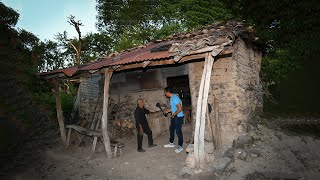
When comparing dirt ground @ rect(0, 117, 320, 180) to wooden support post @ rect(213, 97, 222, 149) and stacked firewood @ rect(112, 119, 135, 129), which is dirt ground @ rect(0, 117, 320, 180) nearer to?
wooden support post @ rect(213, 97, 222, 149)

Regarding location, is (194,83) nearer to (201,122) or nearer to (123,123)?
(201,122)

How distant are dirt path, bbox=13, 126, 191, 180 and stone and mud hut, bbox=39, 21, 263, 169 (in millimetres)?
637

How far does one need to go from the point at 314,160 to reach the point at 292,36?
298 inches

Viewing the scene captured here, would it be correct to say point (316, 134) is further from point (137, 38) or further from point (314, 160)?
point (137, 38)

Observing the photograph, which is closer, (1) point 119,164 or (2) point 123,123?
(1) point 119,164

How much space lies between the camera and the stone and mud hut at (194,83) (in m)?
5.19

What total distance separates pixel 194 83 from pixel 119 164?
3.33m

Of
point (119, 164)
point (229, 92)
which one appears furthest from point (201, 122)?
point (119, 164)

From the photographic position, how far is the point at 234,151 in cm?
595

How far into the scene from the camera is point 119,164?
20.7 ft

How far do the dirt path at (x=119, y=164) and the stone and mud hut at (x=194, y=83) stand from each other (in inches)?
25.1

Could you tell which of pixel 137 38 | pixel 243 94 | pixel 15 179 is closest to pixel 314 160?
pixel 243 94

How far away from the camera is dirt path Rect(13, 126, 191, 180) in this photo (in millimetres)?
5520

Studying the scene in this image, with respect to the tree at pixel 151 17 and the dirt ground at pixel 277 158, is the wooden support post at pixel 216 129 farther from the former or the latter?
the tree at pixel 151 17
